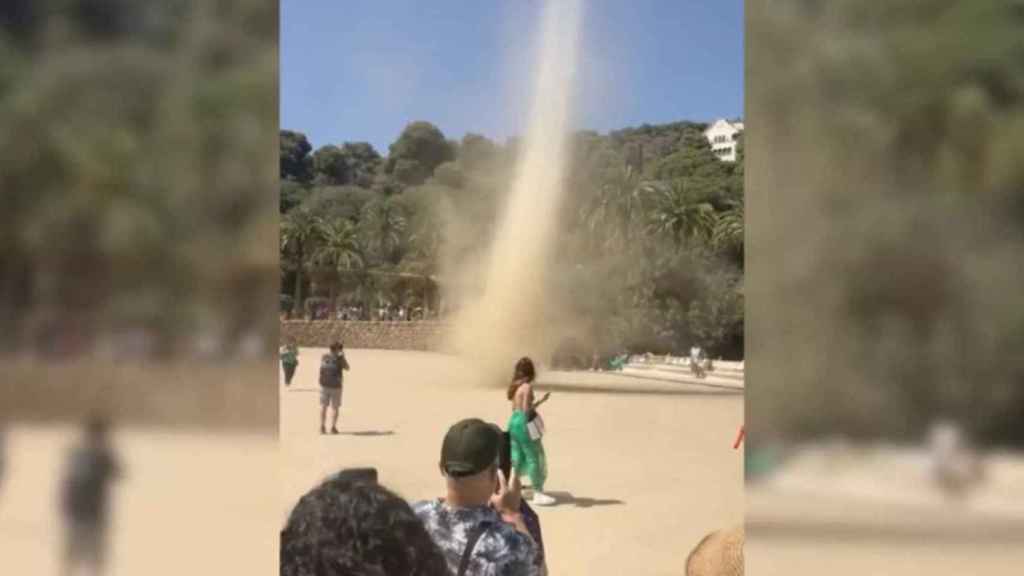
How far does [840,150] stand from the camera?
6793 mm

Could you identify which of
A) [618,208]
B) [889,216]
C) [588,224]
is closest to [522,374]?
[588,224]

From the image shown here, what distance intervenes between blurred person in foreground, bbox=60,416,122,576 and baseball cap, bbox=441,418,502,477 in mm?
2627

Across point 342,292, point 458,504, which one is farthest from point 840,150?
point 342,292

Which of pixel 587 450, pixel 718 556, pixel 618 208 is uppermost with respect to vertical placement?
pixel 618 208

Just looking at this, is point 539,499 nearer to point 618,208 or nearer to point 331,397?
point 331,397

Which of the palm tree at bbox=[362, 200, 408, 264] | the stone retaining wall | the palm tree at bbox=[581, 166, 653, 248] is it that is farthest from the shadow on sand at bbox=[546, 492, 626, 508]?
the stone retaining wall

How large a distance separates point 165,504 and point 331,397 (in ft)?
4.10

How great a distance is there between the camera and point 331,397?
5.79m

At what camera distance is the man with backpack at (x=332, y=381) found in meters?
5.66

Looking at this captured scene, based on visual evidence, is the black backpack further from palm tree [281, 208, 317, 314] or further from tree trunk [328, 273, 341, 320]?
tree trunk [328, 273, 341, 320]

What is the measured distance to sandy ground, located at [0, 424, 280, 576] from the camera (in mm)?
4320

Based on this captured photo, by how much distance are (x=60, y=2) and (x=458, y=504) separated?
23.2ft

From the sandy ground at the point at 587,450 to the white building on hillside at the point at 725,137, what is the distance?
283 cm

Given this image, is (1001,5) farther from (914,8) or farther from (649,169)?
(649,169)
